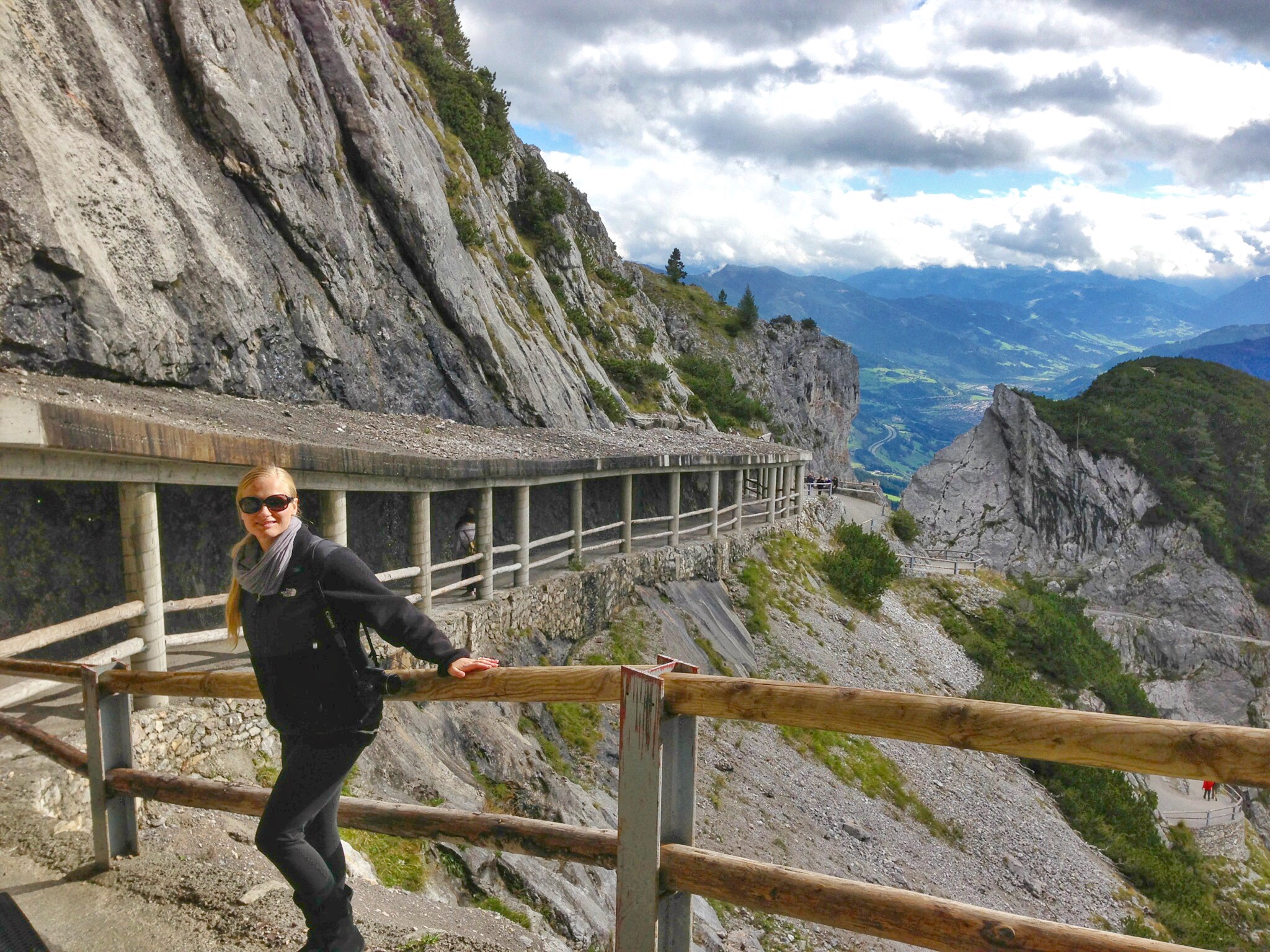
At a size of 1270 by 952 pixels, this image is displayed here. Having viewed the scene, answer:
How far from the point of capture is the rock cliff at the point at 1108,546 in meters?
46.8

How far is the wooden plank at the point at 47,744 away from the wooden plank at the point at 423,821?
43cm

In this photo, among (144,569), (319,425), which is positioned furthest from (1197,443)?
(144,569)

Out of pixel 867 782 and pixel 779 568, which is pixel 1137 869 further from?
pixel 779 568

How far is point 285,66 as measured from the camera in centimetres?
1722

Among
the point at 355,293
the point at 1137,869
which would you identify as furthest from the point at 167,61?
the point at 1137,869

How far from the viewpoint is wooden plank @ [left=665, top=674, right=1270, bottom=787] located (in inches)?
87.0

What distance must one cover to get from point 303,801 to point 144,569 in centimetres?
521

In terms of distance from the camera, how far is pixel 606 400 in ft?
97.5

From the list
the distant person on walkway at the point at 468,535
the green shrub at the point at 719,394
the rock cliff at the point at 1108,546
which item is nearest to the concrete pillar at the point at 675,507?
the distant person on walkway at the point at 468,535

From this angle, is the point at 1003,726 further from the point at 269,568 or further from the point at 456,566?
the point at 456,566

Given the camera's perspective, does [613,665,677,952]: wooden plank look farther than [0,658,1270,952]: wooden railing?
Yes

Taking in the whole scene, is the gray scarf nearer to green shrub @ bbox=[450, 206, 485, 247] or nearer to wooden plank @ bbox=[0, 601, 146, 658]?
wooden plank @ bbox=[0, 601, 146, 658]

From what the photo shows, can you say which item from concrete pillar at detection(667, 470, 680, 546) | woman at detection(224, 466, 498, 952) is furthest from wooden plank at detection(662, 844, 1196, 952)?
concrete pillar at detection(667, 470, 680, 546)

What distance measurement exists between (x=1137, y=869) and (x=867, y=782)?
25.4ft
